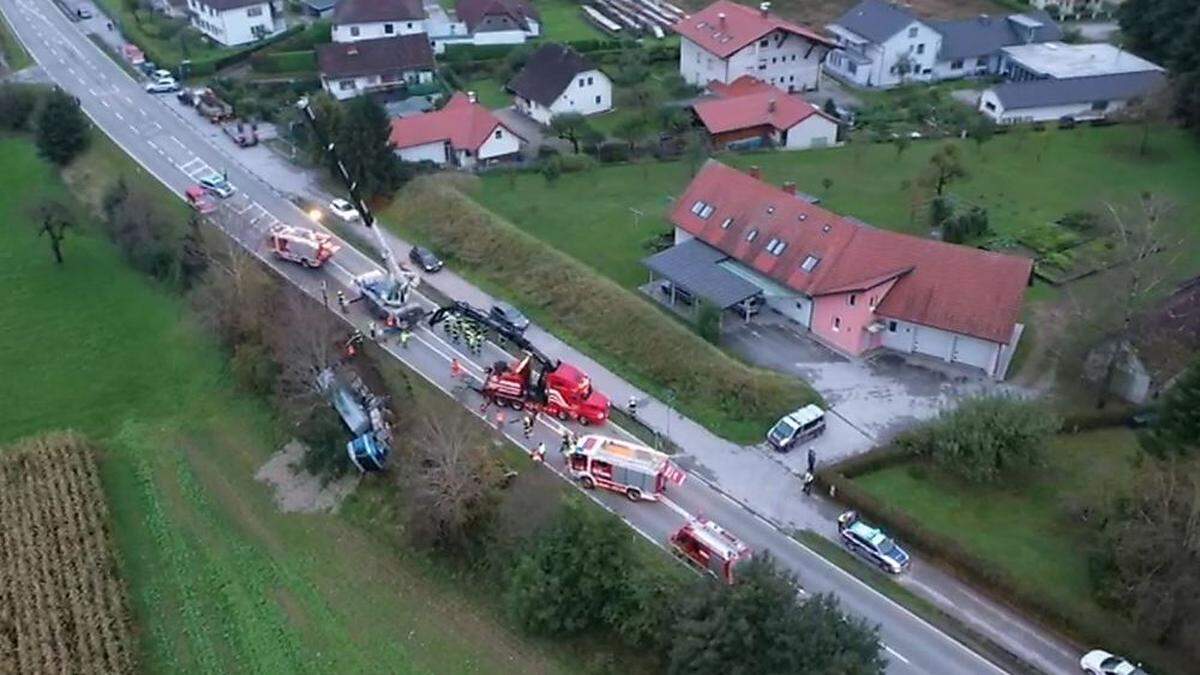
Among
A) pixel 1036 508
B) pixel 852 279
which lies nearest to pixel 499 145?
pixel 852 279

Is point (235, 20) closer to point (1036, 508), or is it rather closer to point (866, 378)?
point (866, 378)

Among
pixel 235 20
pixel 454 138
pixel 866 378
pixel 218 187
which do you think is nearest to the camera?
pixel 866 378

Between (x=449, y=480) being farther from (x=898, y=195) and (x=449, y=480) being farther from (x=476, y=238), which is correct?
(x=898, y=195)

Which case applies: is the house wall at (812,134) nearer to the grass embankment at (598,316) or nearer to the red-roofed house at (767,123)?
the red-roofed house at (767,123)

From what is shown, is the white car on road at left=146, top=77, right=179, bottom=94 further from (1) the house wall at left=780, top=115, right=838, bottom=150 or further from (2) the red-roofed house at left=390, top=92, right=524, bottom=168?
(1) the house wall at left=780, top=115, right=838, bottom=150

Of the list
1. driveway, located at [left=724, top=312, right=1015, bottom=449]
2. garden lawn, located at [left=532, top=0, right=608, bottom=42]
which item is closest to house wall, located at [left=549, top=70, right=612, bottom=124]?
garden lawn, located at [left=532, top=0, right=608, bottom=42]

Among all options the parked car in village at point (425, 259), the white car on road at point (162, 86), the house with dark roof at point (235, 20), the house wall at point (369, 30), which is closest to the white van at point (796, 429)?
the parked car in village at point (425, 259)
